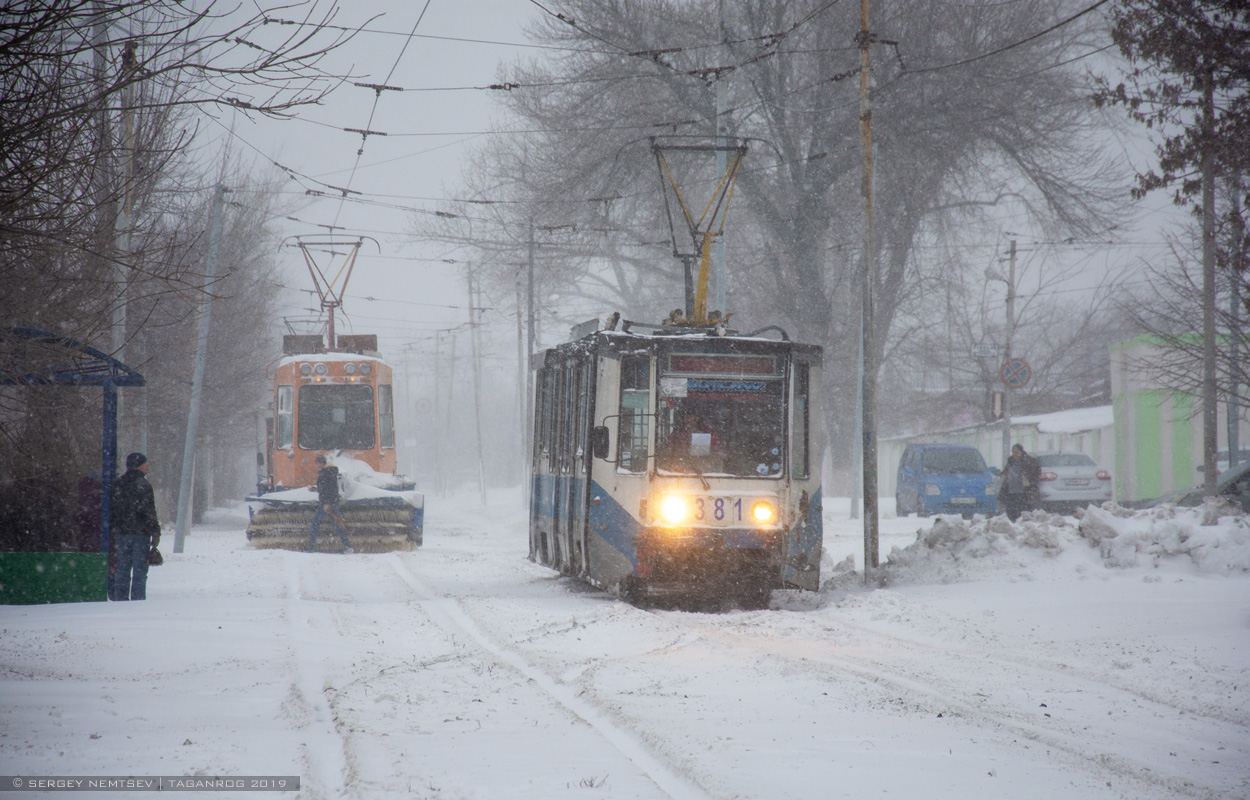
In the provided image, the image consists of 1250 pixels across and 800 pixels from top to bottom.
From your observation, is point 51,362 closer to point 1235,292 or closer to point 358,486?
point 358,486

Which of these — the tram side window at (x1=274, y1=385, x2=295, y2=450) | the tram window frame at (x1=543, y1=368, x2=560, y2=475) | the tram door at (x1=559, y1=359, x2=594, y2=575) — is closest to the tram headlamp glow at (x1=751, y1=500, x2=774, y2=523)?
the tram door at (x1=559, y1=359, x2=594, y2=575)

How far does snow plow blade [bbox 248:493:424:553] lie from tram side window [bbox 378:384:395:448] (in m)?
2.11

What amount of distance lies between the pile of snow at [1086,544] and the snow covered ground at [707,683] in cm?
3

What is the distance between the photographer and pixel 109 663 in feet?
27.3

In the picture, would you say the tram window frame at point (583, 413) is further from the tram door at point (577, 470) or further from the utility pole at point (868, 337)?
the utility pole at point (868, 337)

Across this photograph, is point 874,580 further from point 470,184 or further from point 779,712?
point 470,184

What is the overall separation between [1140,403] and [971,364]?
16.5 m

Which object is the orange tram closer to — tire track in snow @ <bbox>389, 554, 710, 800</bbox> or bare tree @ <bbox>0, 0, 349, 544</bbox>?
bare tree @ <bbox>0, 0, 349, 544</bbox>

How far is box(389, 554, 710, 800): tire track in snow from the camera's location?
5289 mm

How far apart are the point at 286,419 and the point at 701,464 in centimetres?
1368

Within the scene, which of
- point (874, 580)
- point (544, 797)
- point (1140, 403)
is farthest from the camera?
point (1140, 403)

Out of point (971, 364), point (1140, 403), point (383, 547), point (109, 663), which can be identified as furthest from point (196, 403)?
point (971, 364)

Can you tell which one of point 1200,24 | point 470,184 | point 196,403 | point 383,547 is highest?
point 470,184

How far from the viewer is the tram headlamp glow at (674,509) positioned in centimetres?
1164
